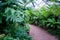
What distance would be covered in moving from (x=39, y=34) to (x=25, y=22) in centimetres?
148

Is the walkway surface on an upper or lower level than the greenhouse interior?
lower

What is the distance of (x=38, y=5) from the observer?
844cm

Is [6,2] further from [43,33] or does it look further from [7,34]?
[43,33]

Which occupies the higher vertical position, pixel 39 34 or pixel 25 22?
pixel 25 22

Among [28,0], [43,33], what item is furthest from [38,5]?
[28,0]

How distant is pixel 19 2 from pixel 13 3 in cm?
29

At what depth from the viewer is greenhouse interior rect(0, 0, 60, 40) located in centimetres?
450

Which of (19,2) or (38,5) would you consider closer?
(19,2)

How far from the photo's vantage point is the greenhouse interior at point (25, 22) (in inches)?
177

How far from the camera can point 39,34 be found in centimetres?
650

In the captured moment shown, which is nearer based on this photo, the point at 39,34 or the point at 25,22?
the point at 25,22

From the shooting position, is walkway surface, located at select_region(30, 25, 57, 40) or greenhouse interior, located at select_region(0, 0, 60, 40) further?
walkway surface, located at select_region(30, 25, 57, 40)

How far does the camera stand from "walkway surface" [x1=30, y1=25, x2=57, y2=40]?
611cm

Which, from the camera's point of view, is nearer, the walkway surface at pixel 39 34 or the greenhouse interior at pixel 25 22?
the greenhouse interior at pixel 25 22
